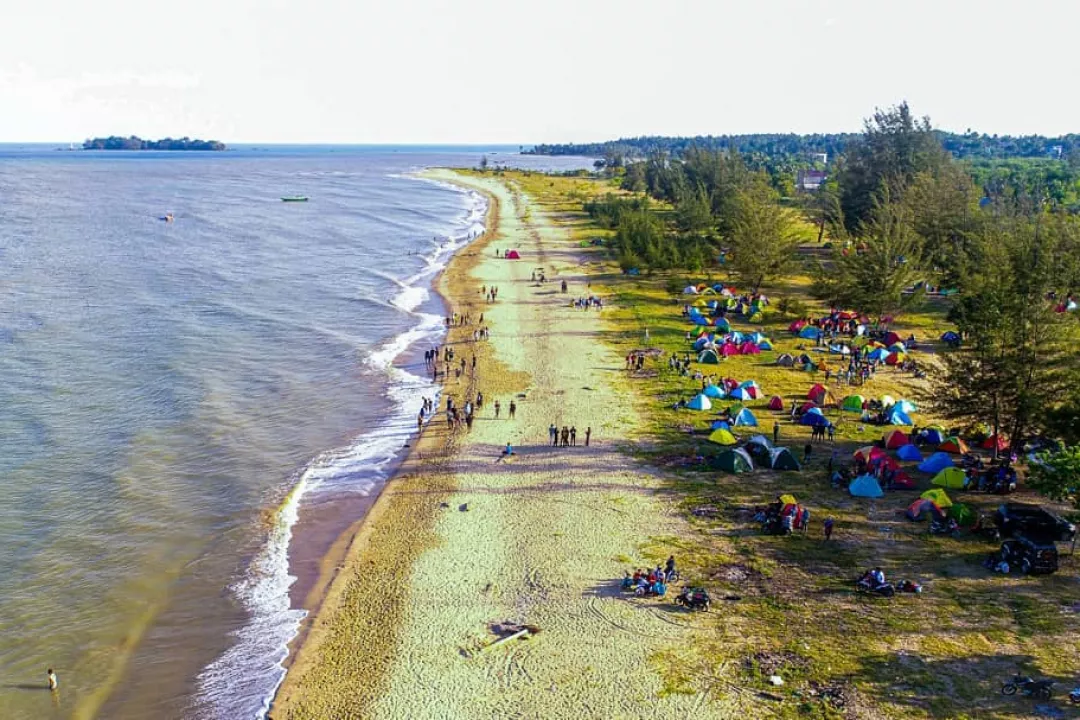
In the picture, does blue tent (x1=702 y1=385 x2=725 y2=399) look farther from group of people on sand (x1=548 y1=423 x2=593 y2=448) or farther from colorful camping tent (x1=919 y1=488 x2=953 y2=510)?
colorful camping tent (x1=919 y1=488 x2=953 y2=510)

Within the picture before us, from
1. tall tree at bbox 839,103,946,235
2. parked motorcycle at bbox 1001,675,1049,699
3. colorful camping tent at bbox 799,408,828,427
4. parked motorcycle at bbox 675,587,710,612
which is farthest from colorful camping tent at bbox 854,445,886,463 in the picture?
tall tree at bbox 839,103,946,235

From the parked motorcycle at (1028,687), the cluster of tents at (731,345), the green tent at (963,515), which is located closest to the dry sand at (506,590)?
the parked motorcycle at (1028,687)

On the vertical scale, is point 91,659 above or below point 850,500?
below

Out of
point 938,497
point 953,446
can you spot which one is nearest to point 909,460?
point 953,446

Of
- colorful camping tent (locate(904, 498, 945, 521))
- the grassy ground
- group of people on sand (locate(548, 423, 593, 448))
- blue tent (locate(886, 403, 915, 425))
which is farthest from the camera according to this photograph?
blue tent (locate(886, 403, 915, 425))

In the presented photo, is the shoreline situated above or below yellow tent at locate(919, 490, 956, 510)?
below

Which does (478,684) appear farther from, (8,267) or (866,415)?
(8,267)

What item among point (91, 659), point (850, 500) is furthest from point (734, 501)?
point (91, 659)

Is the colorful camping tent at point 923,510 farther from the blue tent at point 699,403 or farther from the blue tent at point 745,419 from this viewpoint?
the blue tent at point 699,403
